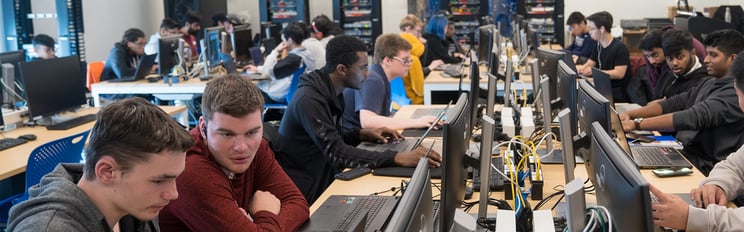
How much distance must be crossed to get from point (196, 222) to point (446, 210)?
760mm

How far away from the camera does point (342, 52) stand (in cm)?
354

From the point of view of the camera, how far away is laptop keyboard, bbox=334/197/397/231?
8.16ft

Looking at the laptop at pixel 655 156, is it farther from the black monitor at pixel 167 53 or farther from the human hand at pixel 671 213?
the black monitor at pixel 167 53

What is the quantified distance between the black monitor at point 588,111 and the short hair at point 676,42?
182cm

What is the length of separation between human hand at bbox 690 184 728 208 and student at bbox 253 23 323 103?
15.3ft

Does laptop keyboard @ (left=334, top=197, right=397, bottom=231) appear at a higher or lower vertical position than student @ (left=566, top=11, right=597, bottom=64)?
lower

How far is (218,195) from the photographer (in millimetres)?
2254

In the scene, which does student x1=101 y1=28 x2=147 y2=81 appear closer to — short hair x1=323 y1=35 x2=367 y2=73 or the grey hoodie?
short hair x1=323 y1=35 x2=367 y2=73

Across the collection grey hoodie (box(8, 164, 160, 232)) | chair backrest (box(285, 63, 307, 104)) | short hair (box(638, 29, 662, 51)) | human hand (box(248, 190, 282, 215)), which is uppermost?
short hair (box(638, 29, 662, 51))

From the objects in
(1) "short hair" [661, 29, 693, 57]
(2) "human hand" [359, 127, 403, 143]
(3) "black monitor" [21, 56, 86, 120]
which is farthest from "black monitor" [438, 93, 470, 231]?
(3) "black monitor" [21, 56, 86, 120]

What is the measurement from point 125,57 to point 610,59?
14.3 ft

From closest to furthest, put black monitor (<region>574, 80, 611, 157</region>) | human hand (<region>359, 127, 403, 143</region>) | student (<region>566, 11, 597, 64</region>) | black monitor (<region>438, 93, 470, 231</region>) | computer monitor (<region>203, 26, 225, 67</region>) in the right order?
black monitor (<region>438, 93, 470, 231</region>) < black monitor (<region>574, 80, 611, 157</region>) < human hand (<region>359, 127, 403, 143</region>) < computer monitor (<region>203, 26, 225, 67</region>) < student (<region>566, 11, 597, 64</region>)

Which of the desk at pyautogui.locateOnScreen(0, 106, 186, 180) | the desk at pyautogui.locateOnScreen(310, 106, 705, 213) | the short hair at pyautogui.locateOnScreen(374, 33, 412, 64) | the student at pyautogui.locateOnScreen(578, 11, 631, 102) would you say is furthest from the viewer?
the student at pyautogui.locateOnScreen(578, 11, 631, 102)

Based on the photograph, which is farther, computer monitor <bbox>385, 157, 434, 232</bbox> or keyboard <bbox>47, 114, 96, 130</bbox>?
keyboard <bbox>47, 114, 96, 130</bbox>
